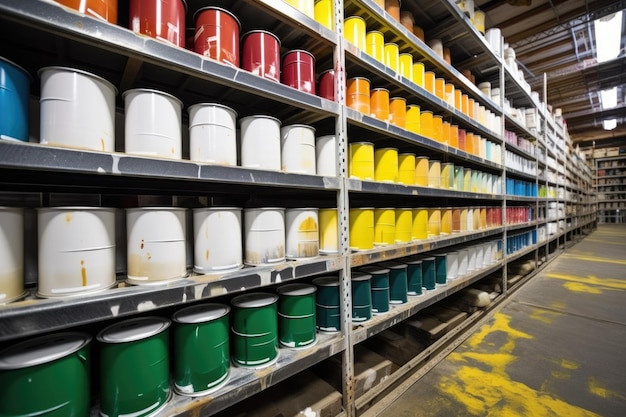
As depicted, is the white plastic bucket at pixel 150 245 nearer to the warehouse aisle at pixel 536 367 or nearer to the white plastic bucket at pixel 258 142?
the white plastic bucket at pixel 258 142

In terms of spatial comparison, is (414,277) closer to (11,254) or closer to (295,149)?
(295,149)

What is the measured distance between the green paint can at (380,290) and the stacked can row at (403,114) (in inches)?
36.0

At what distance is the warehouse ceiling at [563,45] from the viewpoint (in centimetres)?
387

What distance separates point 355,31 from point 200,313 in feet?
5.28

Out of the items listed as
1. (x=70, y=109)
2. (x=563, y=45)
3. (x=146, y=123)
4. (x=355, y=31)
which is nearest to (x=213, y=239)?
(x=146, y=123)

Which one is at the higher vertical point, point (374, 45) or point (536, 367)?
point (374, 45)

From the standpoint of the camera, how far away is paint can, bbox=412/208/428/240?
176cm

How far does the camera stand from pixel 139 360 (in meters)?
0.75

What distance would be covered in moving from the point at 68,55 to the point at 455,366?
2.62 m

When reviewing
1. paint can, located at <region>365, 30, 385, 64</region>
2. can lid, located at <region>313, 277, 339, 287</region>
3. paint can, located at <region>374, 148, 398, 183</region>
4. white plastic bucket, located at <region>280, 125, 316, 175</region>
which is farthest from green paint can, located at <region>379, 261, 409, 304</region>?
paint can, located at <region>365, 30, 385, 64</region>

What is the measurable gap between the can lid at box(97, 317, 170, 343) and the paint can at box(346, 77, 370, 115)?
52.1 inches

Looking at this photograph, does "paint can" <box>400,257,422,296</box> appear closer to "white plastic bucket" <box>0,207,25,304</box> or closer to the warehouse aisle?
the warehouse aisle

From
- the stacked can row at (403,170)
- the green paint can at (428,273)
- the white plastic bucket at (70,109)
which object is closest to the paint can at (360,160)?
the stacked can row at (403,170)

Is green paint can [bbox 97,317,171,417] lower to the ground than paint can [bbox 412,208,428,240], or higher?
lower
